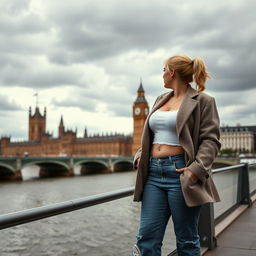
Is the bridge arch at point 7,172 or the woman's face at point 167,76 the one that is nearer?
the woman's face at point 167,76

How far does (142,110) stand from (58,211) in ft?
301

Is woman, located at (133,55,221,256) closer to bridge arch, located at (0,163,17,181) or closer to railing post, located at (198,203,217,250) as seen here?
railing post, located at (198,203,217,250)

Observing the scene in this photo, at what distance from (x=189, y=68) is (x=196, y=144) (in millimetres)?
380

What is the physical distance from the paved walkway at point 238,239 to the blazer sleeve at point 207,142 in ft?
4.97

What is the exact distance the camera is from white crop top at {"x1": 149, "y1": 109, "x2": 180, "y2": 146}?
74.0 inches

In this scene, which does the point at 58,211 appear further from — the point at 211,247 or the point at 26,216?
the point at 211,247

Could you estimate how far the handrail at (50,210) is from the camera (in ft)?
5.20

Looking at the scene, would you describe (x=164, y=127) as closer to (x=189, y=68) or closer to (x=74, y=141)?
(x=189, y=68)

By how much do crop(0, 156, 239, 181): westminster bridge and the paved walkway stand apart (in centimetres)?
3046

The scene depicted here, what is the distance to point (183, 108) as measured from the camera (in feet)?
6.15

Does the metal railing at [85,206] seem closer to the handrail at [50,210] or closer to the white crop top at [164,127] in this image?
the handrail at [50,210]

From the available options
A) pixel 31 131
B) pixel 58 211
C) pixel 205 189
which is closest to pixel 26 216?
pixel 58 211

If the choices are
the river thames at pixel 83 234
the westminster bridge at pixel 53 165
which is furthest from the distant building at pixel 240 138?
the river thames at pixel 83 234

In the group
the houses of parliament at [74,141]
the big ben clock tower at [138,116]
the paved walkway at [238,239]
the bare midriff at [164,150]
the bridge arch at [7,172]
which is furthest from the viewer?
the houses of parliament at [74,141]
